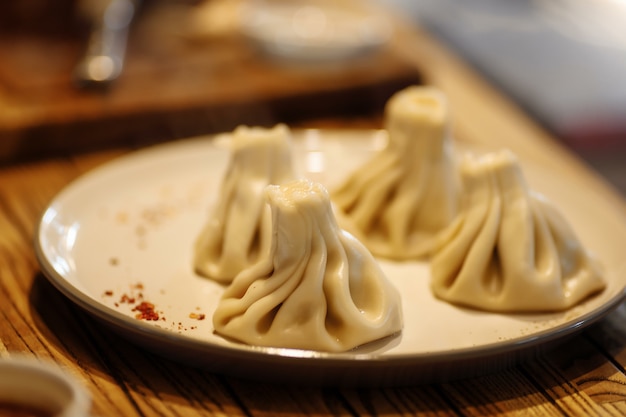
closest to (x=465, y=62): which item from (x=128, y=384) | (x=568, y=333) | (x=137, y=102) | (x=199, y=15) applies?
(x=199, y=15)

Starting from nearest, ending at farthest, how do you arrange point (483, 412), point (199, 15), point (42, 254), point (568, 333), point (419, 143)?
point (483, 412) < point (568, 333) < point (42, 254) < point (419, 143) < point (199, 15)

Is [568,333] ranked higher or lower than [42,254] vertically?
lower

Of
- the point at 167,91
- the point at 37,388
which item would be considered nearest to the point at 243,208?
the point at 37,388

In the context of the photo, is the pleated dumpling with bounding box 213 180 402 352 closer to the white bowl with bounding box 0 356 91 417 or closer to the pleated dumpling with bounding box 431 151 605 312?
the pleated dumpling with bounding box 431 151 605 312

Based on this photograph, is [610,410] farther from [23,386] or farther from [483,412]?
[23,386]

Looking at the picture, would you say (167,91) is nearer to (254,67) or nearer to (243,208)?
(254,67)

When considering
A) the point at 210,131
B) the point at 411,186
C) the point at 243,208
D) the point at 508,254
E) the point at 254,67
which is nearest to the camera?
the point at 508,254
